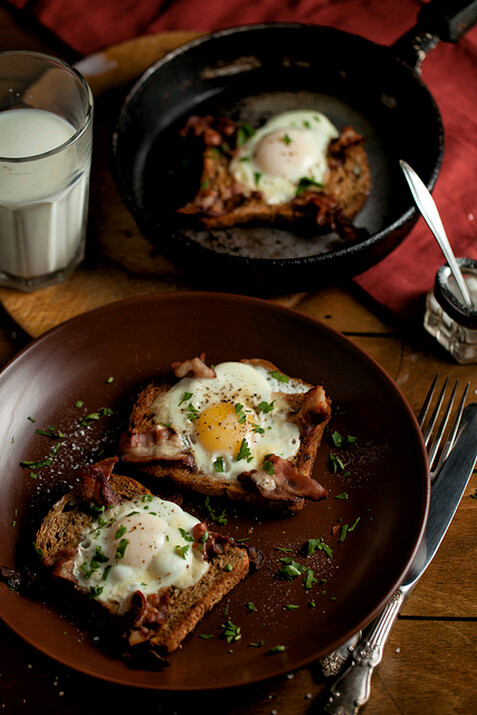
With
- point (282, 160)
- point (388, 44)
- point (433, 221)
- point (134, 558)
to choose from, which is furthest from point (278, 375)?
point (388, 44)

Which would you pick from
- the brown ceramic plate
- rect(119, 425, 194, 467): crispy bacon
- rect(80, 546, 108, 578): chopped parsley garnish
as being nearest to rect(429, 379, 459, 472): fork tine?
the brown ceramic plate

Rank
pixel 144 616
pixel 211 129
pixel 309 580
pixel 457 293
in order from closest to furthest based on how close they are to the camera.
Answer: pixel 144 616 → pixel 309 580 → pixel 457 293 → pixel 211 129

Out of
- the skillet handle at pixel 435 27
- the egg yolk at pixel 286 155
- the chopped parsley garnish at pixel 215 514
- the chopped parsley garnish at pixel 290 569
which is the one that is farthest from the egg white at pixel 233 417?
the skillet handle at pixel 435 27

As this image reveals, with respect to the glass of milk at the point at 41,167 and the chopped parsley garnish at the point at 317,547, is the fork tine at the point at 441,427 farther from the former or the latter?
the glass of milk at the point at 41,167

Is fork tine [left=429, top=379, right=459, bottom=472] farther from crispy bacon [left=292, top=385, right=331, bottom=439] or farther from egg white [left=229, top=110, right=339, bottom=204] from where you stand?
egg white [left=229, top=110, right=339, bottom=204]

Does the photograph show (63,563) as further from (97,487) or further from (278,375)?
(278,375)

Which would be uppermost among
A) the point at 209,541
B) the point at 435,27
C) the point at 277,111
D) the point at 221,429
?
the point at 435,27
